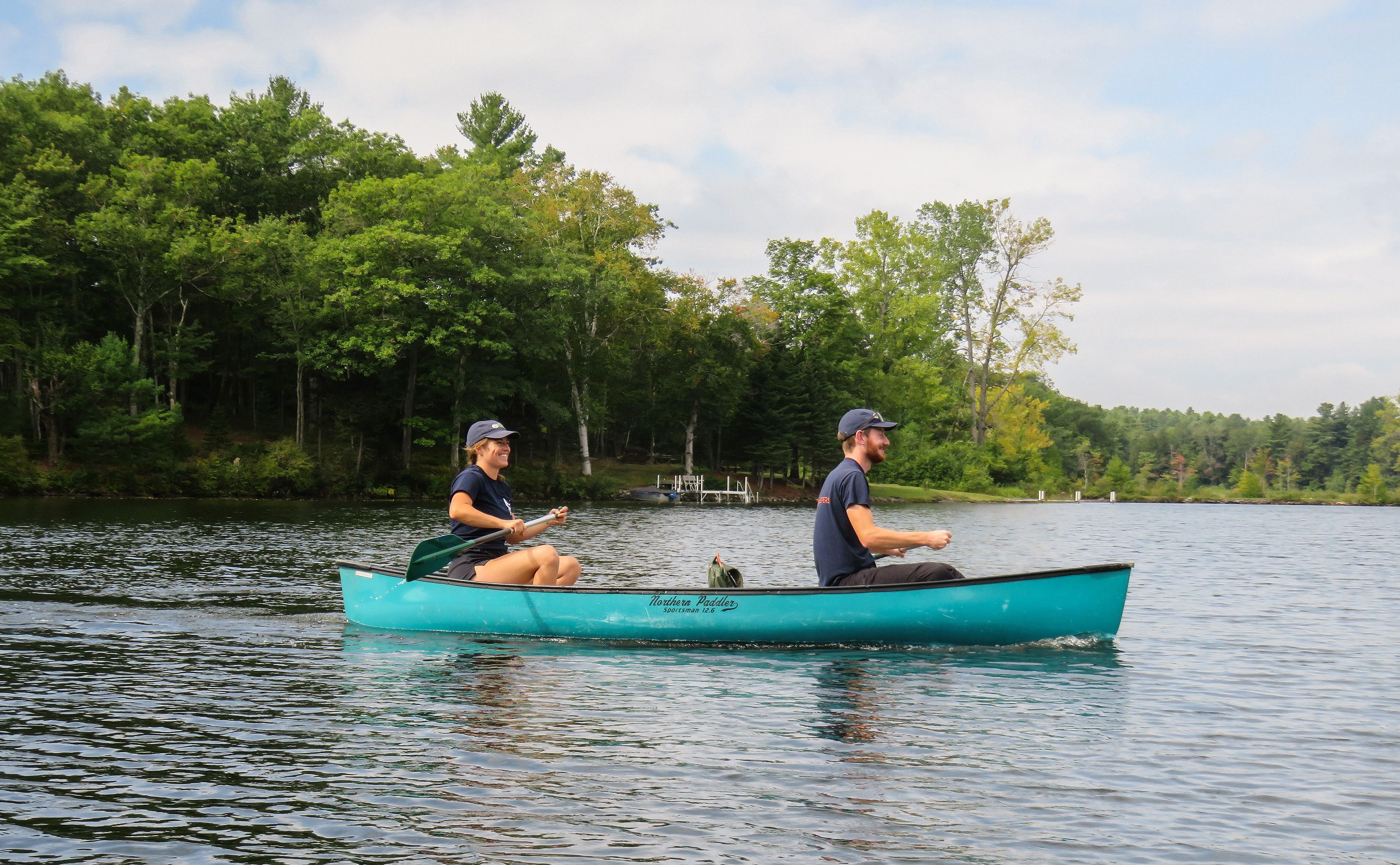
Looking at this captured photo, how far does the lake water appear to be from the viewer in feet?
16.0

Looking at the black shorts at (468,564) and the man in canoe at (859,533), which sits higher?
the man in canoe at (859,533)

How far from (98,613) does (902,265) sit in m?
61.0

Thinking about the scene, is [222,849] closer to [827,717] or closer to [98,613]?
[827,717]

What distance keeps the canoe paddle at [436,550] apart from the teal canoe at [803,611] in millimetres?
155

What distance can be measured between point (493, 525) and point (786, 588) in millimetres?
2839

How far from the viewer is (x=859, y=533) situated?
9.34 m

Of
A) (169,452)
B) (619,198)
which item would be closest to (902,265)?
(619,198)

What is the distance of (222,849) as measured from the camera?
464 centimetres

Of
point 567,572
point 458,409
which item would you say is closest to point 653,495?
point 458,409

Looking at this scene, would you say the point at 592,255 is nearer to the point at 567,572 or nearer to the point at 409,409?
the point at 409,409

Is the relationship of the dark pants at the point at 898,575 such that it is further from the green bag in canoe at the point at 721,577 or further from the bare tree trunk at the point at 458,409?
the bare tree trunk at the point at 458,409

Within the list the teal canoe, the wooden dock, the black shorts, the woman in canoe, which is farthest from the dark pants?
the wooden dock

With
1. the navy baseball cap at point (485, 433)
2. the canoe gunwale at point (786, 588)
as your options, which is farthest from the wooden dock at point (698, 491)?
the navy baseball cap at point (485, 433)

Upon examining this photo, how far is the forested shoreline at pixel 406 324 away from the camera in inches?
1587
